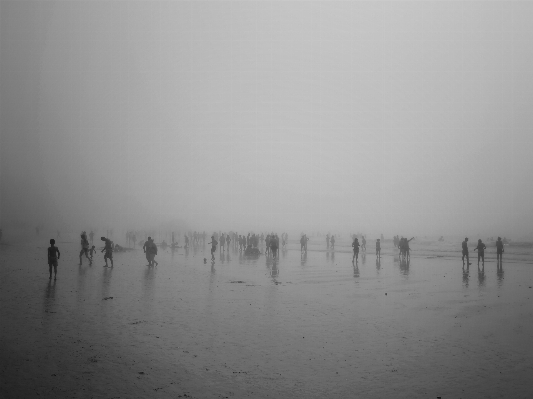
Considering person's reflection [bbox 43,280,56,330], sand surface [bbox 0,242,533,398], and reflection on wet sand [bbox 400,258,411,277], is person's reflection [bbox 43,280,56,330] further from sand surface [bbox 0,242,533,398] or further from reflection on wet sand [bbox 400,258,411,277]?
reflection on wet sand [bbox 400,258,411,277]

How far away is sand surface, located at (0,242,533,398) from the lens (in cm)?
705

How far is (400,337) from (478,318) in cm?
397

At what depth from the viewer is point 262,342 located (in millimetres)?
9844

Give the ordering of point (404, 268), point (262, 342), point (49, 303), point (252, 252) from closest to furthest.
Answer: point (262, 342)
point (49, 303)
point (404, 268)
point (252, 252)

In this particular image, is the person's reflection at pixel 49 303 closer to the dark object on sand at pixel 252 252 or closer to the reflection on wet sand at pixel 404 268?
the reflection on wet sand at pixel 404 268

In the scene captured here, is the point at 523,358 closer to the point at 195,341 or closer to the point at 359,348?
the point at 359,348

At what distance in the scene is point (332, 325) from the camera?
11.7 meters

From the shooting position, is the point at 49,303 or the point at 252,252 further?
the point at 252,252

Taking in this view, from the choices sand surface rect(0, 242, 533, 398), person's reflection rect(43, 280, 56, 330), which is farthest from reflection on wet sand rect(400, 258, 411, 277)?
person's reflection rect(43, 280, 56, 330)

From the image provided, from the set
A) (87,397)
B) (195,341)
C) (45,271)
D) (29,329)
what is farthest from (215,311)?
(45,271)

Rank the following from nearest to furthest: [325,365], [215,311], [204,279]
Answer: [325,365] → [215,311] → [204,279]

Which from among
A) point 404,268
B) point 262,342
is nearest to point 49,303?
point 262,342

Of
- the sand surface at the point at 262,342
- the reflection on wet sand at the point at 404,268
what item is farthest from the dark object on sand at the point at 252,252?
the sand surface at the point at 262,342

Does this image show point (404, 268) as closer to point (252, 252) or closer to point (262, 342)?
point (252, 252)
